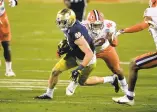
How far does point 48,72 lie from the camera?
12.8m

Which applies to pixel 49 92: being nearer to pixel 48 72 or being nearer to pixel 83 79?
pixel 83 79

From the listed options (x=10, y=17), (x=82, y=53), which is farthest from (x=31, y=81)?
(x=10, y=17)

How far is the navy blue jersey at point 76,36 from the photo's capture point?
9.07 metres

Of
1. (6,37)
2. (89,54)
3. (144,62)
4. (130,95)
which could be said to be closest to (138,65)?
(144,62)

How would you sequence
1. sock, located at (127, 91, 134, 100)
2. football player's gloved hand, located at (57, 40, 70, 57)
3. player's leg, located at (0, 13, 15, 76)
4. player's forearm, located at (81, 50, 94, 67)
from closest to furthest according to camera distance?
player's forearm, located at (81, 50, 94, 67), sock, located at (127, 91, 134, 100), football player's gloved hand, located at (57, 40, 70, 57), player's leg, located at (0, 13, 15, 76)

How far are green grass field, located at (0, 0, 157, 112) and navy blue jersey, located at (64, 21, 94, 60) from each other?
685mm

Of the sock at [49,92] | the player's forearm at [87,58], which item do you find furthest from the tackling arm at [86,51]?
the sock at [49,92]

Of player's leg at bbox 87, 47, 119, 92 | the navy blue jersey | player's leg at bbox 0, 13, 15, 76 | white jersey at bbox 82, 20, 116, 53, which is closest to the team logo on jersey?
the navy blue jersey

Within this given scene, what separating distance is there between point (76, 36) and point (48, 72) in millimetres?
3895

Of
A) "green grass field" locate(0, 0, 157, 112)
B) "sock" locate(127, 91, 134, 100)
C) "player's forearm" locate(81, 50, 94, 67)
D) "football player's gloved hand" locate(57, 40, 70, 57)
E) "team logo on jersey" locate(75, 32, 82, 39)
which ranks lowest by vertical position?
"green grass field" locate(0, 0, 157, 112)

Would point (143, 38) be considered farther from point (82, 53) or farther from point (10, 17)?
point (82, 53)

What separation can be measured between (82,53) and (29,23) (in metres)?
12.0

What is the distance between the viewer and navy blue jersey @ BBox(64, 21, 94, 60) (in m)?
9.07

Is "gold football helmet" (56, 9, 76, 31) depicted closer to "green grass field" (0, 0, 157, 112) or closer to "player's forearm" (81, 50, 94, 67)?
"player's forearm" (81, 50, 94, 67)
